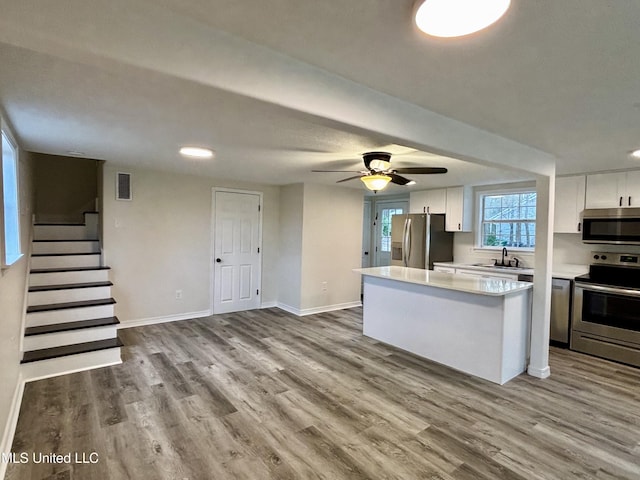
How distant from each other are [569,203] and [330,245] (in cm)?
337

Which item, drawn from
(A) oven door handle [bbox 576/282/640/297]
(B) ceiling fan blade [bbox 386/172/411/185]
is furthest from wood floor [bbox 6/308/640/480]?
(B) ceiling fan blade [bbox 386/172/411/185]

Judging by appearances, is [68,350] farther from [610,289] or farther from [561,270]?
[561,270]

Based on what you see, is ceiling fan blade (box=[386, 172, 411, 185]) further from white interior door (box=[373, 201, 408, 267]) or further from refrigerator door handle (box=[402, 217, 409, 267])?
white interior door (box=[373, 201, 408, 267])

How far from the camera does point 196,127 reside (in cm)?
251

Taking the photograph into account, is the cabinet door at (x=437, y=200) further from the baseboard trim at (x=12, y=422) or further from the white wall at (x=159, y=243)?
the baseboard trim at (x=12, y=422)

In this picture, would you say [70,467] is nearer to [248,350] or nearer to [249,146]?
[248,350]

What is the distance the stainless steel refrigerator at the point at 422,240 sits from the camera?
5422 millimetres

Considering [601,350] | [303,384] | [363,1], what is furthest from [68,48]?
[601,350]

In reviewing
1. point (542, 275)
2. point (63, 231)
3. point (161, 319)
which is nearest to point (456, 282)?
point (542, 275)

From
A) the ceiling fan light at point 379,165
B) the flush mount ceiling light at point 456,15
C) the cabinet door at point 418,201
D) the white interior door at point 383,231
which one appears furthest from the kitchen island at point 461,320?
the white interior door at point 383,231

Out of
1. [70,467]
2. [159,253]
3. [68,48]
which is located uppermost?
[68,48]

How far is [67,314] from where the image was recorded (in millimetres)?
3564

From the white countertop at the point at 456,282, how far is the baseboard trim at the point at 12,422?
3338 millimetres

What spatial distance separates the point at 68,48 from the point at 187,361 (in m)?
3.15
